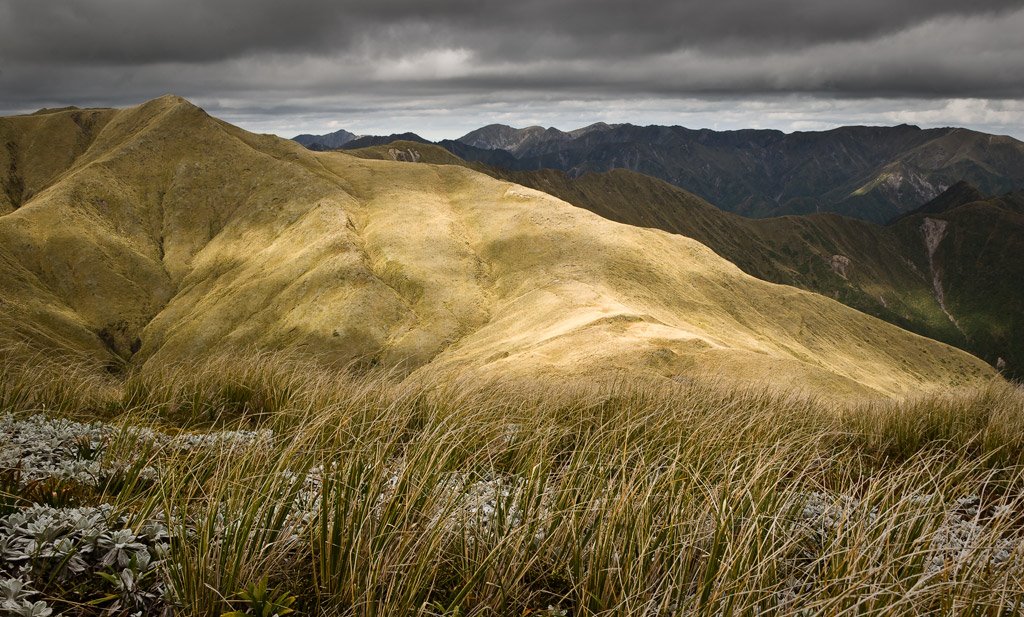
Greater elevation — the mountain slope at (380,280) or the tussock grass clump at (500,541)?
the tussock grass clump at (500,541)

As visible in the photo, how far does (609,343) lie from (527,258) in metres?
47.7

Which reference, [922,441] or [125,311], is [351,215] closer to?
[125,311]

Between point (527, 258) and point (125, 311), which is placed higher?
point (527, 258)

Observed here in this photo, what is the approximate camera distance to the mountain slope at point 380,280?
72.0m

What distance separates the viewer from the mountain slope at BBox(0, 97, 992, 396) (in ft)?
236

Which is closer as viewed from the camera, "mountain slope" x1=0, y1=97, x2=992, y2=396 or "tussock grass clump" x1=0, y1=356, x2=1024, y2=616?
"tussock grass clump" x1=0, y1=356, x2=1024, y2=616

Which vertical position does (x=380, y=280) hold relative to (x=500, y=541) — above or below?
below

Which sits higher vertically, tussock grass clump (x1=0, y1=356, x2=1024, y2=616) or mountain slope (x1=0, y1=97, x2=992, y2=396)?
tussock grass clump (x1=0, y1=356, x2=1024, y2=616)

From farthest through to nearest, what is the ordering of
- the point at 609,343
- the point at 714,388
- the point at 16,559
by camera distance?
the point at 609,343 → the point at 714,388 → the point at 16,559

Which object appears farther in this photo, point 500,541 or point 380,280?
point 380,280

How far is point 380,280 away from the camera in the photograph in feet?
313

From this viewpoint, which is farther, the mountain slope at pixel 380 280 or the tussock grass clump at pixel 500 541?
the mountain slope at pixel 380 280

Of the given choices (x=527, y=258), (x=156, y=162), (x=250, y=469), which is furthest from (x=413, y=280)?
(x=156, y=162)

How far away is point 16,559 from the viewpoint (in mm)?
3375
